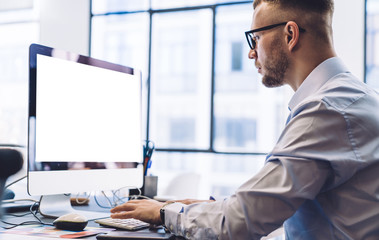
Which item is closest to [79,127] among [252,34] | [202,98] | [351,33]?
[252,34]

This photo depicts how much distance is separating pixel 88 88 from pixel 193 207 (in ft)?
2.03

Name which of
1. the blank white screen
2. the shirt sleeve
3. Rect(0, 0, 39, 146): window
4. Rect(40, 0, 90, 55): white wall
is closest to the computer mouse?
the blank white screen

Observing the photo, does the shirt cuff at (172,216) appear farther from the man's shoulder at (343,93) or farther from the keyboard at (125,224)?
the man's shoulder at (343,93)

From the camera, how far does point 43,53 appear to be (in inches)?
50.7

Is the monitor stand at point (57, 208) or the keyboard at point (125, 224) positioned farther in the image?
the monitor stand at point (57, 208)

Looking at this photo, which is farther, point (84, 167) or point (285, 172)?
point (84, 167)

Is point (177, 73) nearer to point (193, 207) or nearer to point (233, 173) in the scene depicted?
point (233, 173)

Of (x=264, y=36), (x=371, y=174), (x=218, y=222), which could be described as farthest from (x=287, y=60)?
(x=218, y=222)

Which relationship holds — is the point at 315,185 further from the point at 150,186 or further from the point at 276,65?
the point at 150,186

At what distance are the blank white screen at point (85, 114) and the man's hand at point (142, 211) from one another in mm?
303

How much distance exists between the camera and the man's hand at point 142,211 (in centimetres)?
109

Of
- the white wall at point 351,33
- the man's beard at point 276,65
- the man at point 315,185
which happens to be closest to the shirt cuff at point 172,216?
the man at point 315,185

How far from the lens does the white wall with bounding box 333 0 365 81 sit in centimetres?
371

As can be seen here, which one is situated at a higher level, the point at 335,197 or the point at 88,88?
the point at 88,88
